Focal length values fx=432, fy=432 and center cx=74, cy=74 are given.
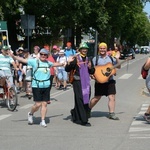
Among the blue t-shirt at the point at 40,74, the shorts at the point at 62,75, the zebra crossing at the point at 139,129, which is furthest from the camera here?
the shorts at the point at 62,75

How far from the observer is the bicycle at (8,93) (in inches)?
443

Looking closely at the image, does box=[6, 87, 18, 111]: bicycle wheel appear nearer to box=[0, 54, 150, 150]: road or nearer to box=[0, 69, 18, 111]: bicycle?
box=[0, 69, 18, 111]: bicycle

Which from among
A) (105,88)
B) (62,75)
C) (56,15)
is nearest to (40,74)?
(105,88)

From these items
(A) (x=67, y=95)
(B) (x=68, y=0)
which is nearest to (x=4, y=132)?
(A) (x=67, y=95)

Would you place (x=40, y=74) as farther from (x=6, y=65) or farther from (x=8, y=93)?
(x=6, y=65)

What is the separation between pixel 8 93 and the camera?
11.5 metres

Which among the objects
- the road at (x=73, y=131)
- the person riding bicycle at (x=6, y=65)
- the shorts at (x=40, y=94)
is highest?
the person riding bicycle at (x=6, y=65)

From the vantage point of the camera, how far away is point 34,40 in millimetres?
35938

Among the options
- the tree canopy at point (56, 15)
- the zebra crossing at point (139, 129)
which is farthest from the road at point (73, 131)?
the tree canopy at point (56, 15)

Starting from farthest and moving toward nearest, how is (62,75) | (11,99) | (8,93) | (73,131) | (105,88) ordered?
(62,75) → (8,93) → (11,99) → (105,88) → (73,131)

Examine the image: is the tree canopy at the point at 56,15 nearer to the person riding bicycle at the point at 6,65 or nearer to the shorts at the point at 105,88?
the person riding bicycle at the point at 6,65

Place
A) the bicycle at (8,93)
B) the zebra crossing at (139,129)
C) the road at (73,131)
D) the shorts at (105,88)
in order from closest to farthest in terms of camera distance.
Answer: the road at (73,131), the zebra crossing at (139,129), the shorts at (105,88), the bicycle at (8,93)

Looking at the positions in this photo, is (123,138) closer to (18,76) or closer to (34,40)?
(18,76)

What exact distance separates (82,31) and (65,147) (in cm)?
3402
